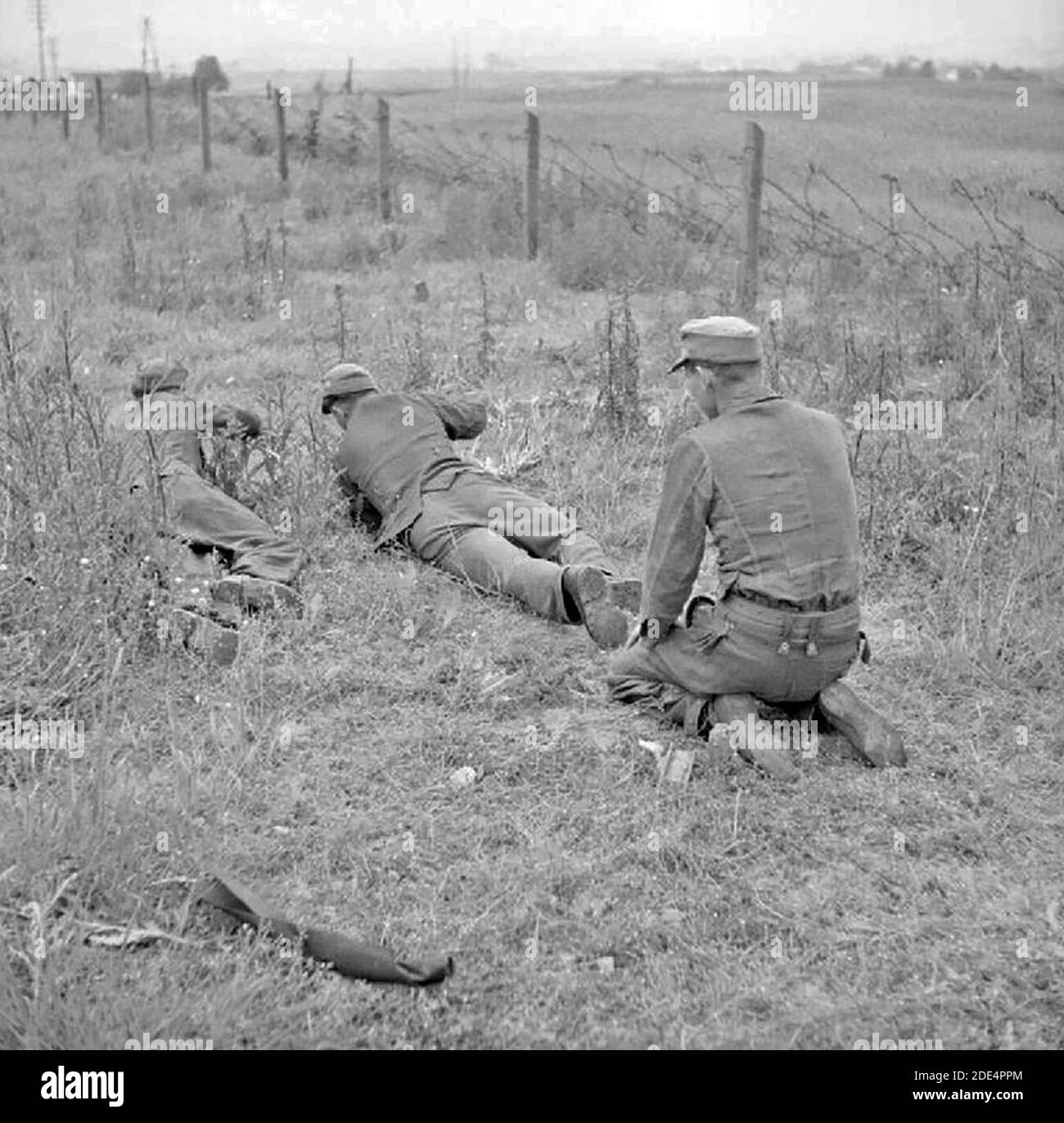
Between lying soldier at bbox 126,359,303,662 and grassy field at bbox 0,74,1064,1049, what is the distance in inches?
5.5

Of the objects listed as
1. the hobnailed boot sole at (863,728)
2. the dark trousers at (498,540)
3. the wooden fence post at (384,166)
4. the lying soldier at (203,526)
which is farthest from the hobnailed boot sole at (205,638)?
the wooden fence post at (384,166)

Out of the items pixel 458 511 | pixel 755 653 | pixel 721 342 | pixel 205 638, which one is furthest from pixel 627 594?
pixel 205 638

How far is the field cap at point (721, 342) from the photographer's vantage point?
422cm

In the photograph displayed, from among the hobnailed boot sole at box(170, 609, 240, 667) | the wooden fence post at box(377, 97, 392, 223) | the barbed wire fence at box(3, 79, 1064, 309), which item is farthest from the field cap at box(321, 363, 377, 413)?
the wooden fence post at box(377, 97, 392, 223)

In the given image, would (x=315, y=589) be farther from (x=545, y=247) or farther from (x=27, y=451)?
(x=545, y=247)

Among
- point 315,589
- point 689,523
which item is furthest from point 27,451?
point 689,523

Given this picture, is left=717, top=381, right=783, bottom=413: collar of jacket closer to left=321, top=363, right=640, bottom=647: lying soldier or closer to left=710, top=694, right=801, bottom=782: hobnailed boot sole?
left=710, top=694, right=801, bottom=782: hobnailed boot sole

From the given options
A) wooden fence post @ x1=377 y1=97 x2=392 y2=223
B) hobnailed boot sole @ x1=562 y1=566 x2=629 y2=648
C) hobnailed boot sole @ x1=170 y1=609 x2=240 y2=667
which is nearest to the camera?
hobnailed boot sole @ x1=170 y1=609 x2=240 y2=667

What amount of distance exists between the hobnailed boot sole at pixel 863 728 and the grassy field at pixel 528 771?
0.07 m

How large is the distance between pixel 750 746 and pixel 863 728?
36 cm

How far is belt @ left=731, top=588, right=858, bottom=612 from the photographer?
4223 mm

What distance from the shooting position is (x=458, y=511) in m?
5.93

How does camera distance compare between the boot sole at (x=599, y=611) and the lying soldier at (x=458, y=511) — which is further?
the lying soldier at (x=458, y=511)

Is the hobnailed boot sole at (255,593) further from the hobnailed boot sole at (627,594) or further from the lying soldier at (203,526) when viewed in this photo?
the hobnailed boot sole at (627,594)
